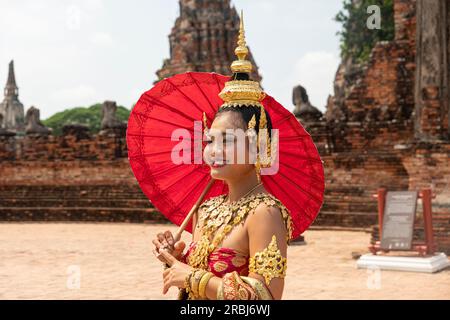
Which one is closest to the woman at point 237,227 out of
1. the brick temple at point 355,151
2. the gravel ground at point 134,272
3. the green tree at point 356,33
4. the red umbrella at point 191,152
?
the red umbrella at point 191,152

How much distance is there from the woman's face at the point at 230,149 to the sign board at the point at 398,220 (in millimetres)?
5779

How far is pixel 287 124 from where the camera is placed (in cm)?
286

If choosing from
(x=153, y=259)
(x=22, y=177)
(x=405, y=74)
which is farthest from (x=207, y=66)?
(x=153, y=259)

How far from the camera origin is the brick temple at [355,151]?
9.95 metres

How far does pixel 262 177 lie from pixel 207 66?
71.9 feet

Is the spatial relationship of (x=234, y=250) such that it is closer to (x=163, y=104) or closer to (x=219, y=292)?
(x=219, y=292)

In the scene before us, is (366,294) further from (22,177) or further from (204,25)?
(204,25)

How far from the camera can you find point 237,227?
8.40 feet

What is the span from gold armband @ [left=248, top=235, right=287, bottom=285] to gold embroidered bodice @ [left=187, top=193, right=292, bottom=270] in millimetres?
158

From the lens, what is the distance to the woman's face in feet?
8.60

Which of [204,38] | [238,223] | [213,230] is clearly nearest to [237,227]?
[238,223]

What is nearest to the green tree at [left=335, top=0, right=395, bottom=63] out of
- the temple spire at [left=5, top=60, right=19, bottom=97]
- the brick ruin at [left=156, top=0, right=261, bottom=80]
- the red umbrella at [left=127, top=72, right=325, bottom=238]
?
the brick ruin at [left=156, top=0, right=261, bottom=80]

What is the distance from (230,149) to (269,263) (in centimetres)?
48

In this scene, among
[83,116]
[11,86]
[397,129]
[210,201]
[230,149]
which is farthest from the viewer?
[83,116]
